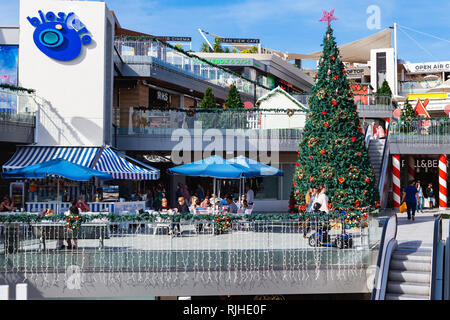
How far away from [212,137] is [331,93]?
6836mm

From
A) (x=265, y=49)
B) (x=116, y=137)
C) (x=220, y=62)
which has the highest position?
(x=265, y=49)

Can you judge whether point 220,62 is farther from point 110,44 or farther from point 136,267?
point 136,267

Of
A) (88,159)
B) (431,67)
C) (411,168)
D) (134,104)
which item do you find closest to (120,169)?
(88,159)

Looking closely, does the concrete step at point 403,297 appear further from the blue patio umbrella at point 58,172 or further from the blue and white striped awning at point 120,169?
the blue and white striped awning at point 120,169

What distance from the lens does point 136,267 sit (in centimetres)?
1292

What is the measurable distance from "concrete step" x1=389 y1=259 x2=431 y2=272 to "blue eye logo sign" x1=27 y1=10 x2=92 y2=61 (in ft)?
49.5

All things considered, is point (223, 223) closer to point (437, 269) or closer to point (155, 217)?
point (155, 217)

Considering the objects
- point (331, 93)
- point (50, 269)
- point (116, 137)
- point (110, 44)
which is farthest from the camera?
point (116, 137)

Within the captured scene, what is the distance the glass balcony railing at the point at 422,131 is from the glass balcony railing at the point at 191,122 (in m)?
5.09

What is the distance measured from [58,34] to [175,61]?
32.6 ft

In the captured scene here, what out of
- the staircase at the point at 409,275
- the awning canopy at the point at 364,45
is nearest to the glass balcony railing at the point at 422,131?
the staircase at the point at 409,275

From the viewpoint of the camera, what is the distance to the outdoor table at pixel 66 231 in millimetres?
12828

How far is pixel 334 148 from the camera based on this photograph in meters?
20.7
